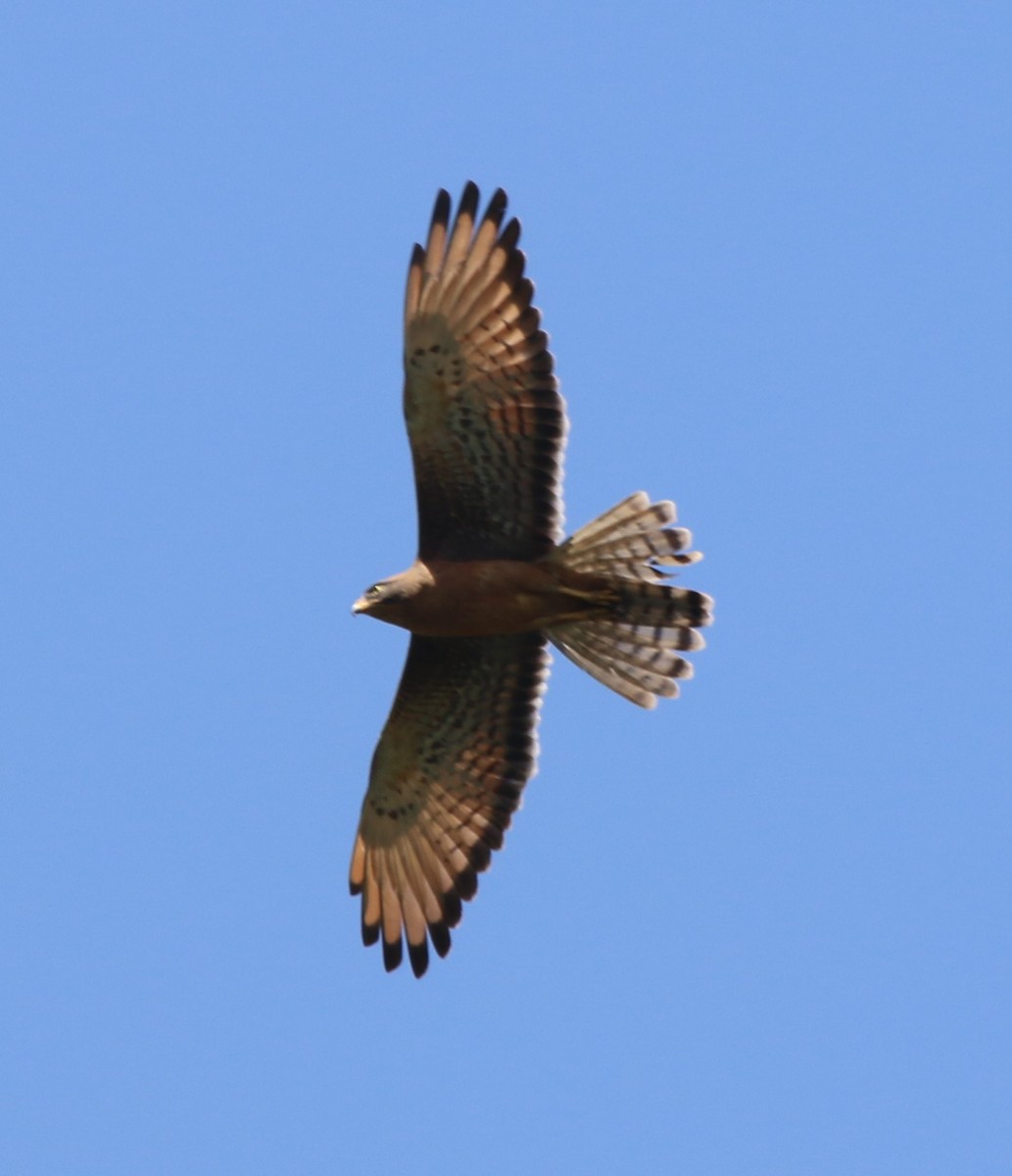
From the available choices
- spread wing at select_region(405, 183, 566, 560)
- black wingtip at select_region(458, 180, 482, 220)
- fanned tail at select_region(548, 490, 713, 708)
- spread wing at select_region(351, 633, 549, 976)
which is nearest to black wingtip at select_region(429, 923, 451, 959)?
spread wing at select_region(351, 633, 549, 976)

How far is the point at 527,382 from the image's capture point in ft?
39.9

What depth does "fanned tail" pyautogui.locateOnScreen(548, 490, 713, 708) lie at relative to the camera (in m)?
12.3

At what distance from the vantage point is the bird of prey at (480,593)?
12.2 metres

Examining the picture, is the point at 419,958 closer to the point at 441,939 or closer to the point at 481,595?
the point at 441,939

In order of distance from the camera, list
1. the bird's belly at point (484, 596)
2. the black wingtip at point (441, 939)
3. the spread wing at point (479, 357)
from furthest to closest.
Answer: the black wingtip at point (441, 939) < the bird's belly at point (484, 596) < the spread wing at point (479, 357)

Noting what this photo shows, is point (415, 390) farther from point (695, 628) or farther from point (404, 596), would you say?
point (695, 628)

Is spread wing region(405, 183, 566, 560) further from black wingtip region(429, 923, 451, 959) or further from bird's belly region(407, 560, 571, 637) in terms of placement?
black wingtip region(429, 923, 451, 959)

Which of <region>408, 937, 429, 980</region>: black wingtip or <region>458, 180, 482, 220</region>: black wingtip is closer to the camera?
<region>458, 180, 482, 220</region>: black wingtip

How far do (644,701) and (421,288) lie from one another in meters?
2.58

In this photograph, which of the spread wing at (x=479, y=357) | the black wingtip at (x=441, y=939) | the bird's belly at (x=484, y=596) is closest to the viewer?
the spread wing at (x=479, y=357)

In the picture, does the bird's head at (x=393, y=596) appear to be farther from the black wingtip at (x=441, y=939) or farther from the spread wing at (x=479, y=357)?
the black wingtip at (x=441, y=939)

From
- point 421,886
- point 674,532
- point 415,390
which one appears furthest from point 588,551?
point 421,886

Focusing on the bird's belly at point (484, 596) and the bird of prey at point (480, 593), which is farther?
the bird's belly at point (484, 596)

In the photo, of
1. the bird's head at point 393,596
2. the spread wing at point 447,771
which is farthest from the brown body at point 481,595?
the spread wing at point 447,771
